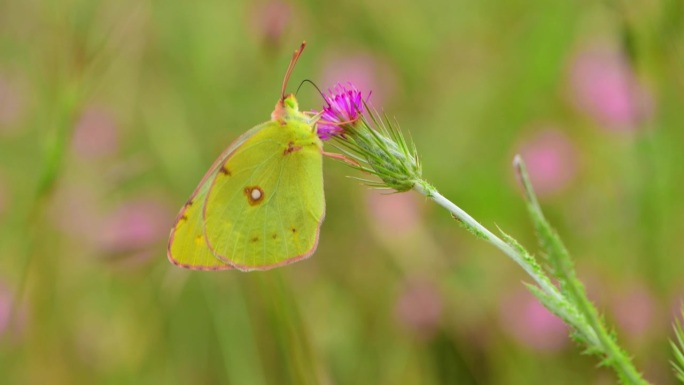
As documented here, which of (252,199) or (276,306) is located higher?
(252,199)

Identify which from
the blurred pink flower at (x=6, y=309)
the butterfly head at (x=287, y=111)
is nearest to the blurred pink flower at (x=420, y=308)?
the butterfly head at (x=287, y=111)

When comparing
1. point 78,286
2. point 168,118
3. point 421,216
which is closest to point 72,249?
point 78,286

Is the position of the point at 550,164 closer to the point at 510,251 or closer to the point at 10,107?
the point at 510,251

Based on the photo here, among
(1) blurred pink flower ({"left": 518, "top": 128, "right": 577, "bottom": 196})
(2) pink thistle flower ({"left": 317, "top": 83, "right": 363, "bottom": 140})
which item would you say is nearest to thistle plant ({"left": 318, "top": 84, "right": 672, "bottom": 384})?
(2) pink thistle flower ({"left": 317, "top": 83, "right": 363, "bottom": 140})

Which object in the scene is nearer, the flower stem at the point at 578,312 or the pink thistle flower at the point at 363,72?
the flower stem at the point at 578,312

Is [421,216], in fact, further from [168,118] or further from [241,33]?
[241,33]

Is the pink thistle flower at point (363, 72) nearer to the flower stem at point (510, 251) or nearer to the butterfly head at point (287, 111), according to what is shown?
the butterfly head at point (287, 111)

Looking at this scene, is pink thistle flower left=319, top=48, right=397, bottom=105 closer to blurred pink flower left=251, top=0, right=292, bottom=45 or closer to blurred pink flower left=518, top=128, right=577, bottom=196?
blurred pink flower left=518, top=128, right=577, bottom=196
